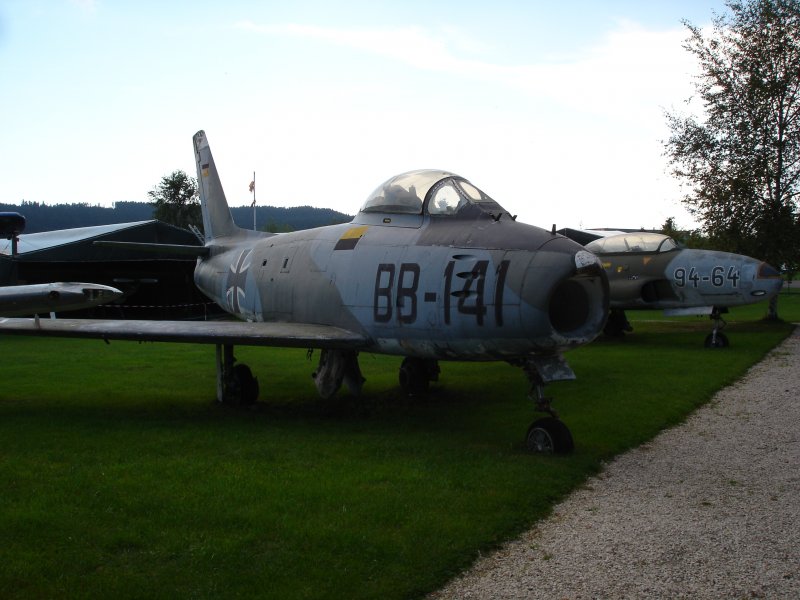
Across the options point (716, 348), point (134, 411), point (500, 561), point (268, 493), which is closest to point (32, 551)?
point (268, 493)

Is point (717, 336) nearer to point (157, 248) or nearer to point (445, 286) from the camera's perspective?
point (445, 286)

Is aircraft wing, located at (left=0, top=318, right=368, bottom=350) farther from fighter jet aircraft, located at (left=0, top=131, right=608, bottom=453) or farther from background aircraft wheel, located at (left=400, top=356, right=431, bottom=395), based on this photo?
background aircraft wheel, located at (left=400, top=356, right=431, bottom=395)

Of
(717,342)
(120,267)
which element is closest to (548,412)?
(717,342)

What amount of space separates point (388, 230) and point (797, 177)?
21.3m

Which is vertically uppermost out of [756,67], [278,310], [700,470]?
[756,67]

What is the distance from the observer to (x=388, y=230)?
30.3ft

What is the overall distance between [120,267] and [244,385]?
17.9 metres

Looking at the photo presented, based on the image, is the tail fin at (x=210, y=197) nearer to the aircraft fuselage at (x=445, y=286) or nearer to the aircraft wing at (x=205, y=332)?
the aircraft fuselage at (x=445, y=286)

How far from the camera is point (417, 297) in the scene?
8227 millimetres

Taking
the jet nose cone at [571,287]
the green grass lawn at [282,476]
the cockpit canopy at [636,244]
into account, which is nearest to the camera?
the green grass lawn at [282,476]

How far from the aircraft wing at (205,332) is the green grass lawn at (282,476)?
108cm

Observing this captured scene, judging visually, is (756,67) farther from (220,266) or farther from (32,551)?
(32,551)

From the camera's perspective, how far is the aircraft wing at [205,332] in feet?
29.1

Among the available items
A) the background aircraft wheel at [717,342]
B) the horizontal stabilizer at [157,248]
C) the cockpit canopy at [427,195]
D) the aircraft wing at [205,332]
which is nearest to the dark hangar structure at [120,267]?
the horizontal stabilizer at [157,248]
